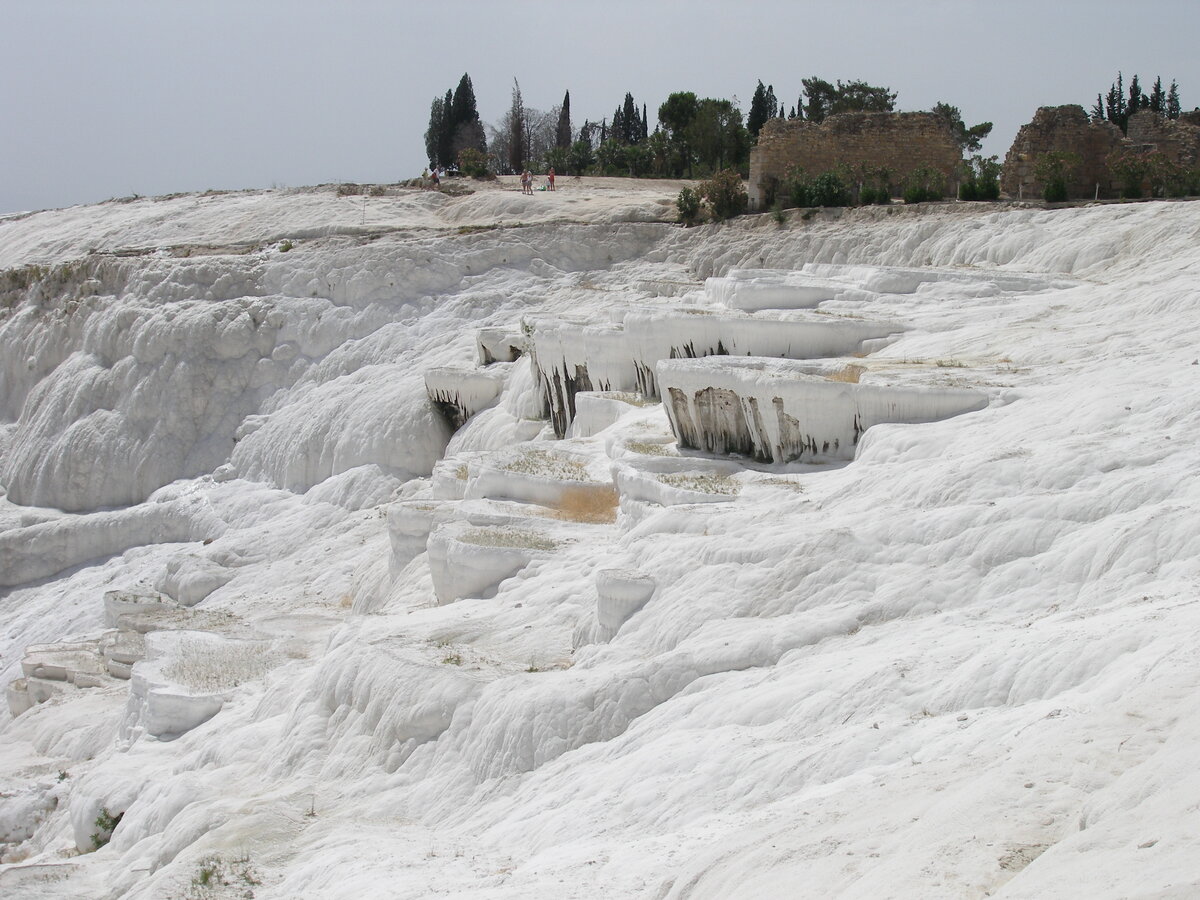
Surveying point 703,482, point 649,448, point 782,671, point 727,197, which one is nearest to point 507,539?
point 703,482

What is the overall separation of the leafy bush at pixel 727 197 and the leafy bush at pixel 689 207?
49 cm

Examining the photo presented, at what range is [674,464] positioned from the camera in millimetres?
13281

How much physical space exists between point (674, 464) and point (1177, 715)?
26.9 ft

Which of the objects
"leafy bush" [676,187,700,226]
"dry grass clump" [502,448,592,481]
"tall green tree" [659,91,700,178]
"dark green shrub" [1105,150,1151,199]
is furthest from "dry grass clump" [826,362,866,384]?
"tall green tree" [659,91,700,178]

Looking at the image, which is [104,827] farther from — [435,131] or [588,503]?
[435,131]

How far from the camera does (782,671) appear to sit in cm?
838

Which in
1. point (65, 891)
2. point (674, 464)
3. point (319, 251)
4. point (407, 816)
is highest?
point (319, 251)

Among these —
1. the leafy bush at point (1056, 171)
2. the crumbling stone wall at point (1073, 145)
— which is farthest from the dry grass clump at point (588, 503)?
the crumbling stone wall at point (1073, 145)

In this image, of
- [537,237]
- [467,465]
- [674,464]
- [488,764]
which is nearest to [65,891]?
[488,764]

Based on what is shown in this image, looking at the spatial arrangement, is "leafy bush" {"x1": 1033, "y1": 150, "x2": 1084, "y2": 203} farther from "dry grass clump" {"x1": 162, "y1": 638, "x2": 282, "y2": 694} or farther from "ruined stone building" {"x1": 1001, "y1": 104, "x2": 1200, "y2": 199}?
"dry grass clump" {"x1": 162, "y1": 638, "x2": 282, "y2": 694}

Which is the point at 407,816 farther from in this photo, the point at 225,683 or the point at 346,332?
the point at 346,332

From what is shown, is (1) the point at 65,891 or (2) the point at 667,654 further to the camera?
(1) the point at 65,891

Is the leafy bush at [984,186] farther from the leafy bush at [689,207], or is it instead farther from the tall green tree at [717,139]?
the tall green tree at [717,139]

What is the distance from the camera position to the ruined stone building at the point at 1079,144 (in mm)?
21953
